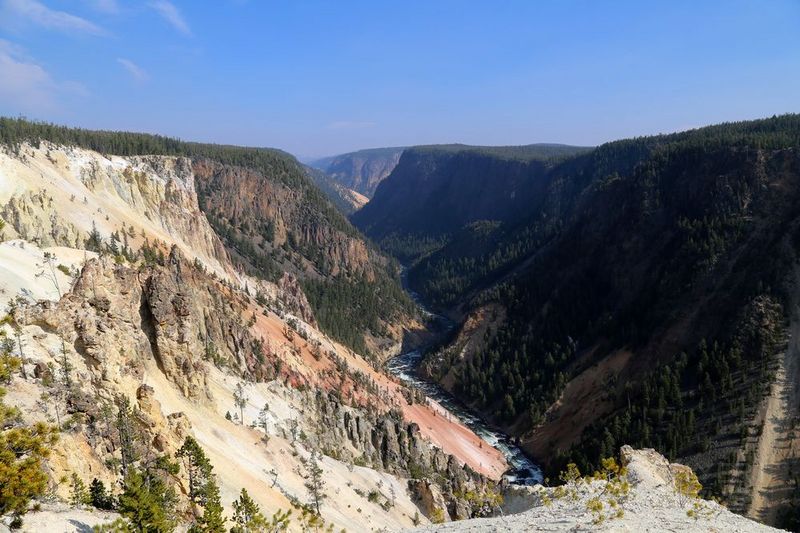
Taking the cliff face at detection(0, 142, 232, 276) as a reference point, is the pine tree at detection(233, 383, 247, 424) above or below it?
below

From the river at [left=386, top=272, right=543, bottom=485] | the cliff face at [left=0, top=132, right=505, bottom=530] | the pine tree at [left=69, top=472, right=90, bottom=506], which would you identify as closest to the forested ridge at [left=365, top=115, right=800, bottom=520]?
the river at [left=386, top=272, right=543, bottom=485]

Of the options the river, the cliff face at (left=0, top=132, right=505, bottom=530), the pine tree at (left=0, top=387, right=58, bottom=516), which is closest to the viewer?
the pine tree at (left=0, top=387, right=58, bottom=516)

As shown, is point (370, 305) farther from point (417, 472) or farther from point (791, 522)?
point (791, 522)

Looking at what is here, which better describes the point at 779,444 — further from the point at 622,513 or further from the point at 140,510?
the point at 140,510

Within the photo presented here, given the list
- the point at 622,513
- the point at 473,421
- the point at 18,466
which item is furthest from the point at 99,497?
the point at 473,421

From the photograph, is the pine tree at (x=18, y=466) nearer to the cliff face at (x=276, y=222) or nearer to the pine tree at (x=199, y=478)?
the pine tree at (x=199, y=478)

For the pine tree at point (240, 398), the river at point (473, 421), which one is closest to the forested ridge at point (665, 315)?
the river at point (473, 421)

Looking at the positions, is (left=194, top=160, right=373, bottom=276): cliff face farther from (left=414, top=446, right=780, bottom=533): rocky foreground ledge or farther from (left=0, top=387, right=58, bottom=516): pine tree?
(left=0, top=387, right=58, bottom=516): pine tree
